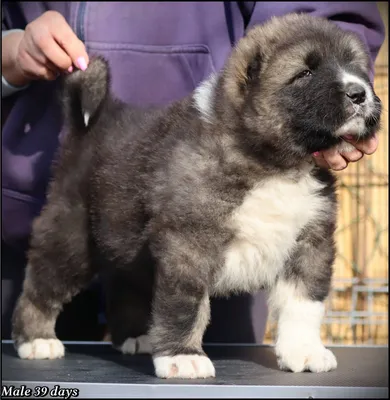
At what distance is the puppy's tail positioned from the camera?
3604mm

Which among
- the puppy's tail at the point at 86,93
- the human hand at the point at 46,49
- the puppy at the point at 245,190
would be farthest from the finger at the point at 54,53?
the puppy at the point at 245,190

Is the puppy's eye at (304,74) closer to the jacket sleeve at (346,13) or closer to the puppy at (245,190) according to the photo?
the puppy at (245,190)

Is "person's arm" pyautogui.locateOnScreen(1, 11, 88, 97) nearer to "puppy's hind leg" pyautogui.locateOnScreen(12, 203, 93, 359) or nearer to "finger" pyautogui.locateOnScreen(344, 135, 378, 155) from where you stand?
"puppy's hind leg" pyautogui.locateOnScreen(12, 203, 93, 359)

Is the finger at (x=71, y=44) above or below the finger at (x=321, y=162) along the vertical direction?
above

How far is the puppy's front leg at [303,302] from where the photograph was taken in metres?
3.02

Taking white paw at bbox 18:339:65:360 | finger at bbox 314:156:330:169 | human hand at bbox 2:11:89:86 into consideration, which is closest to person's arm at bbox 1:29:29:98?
human hand at bbox 2:11:89:86

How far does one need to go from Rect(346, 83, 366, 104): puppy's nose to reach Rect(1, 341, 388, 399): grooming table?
930 millimetres

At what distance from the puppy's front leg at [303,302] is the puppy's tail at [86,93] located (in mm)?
1125

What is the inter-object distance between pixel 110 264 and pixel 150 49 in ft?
3.55

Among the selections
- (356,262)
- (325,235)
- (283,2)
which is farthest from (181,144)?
(356,262)

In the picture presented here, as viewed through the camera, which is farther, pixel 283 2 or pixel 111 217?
pixel 283 2

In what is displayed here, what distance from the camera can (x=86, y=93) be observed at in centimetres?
361

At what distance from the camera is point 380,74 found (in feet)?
24.1

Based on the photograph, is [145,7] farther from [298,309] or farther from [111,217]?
[298,309]
